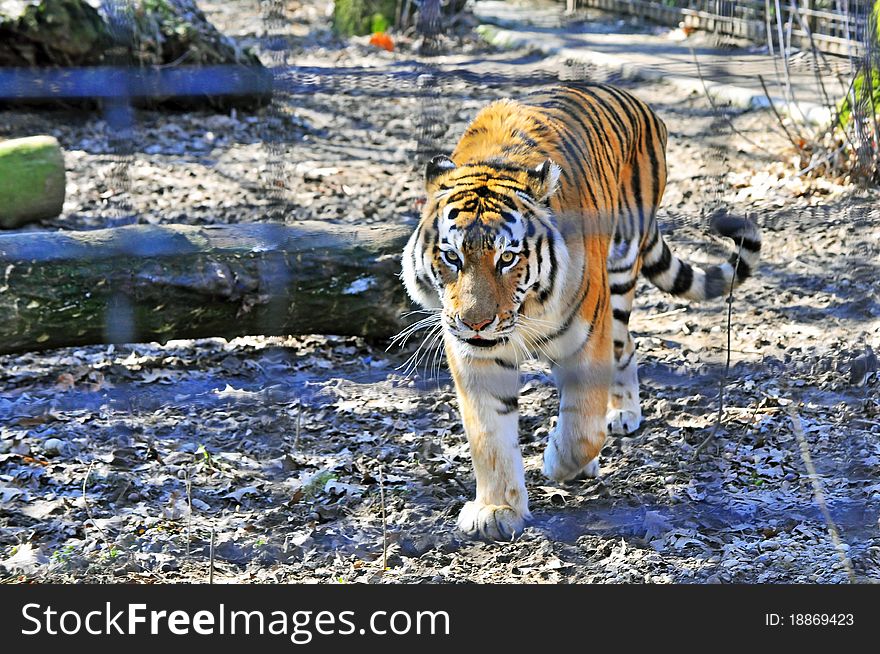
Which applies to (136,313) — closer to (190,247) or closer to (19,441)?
(190,247)

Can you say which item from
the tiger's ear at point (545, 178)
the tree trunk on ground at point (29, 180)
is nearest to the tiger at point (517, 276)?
the tiger's ear at point (545, 178)

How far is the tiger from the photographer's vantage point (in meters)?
2.28

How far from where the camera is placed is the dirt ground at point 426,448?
2324 millimetres

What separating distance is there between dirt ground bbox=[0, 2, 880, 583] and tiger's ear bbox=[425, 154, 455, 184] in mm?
97

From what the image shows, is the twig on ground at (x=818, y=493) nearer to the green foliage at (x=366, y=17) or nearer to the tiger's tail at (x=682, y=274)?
the tiger's tail at (x=682, y=274)

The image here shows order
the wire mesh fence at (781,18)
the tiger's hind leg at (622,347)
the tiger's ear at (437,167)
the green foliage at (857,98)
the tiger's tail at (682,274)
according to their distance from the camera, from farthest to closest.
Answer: the wire mesh fence at (781,18), the green foliage at (857,98), the tiger's tail at (682,274), the tiger's hind leg at (622,347), the tiger's ear at (437,167)

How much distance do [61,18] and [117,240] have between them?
311 cm

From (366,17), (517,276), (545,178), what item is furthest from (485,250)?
(366,17)

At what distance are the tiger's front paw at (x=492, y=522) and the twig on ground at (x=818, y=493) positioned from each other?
712mm

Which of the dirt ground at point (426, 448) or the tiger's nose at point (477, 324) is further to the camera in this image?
the dirt ground at point (426, 448)

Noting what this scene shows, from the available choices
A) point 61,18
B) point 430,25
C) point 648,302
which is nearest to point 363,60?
point 61,18

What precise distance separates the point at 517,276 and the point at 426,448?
78cm

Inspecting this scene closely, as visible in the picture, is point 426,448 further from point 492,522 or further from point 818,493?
point 818,493

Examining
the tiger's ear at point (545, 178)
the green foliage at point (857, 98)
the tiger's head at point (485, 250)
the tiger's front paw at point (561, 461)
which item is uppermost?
the green foliage at point (857, 98)
